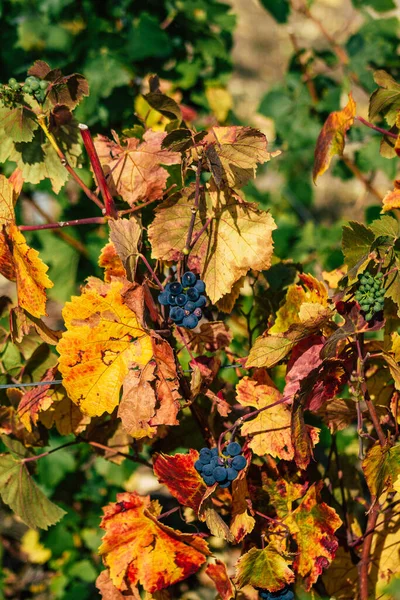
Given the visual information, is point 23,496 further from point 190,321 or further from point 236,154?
point 236,154

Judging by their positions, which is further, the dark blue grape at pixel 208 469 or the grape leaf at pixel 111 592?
the grape leaf at pixel 111 592

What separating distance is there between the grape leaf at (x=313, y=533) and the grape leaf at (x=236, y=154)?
1.91ft

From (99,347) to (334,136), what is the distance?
0.61 m

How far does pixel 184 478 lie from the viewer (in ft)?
3.92

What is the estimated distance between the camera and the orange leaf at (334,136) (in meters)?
1.33

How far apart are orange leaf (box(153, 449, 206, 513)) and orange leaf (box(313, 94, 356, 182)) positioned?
58 cm

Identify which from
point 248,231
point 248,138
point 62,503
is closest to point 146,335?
point 248,231

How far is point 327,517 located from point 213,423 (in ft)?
0.96

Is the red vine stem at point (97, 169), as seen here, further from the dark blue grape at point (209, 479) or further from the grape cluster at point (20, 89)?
the dark blue grape at point (209, 479)

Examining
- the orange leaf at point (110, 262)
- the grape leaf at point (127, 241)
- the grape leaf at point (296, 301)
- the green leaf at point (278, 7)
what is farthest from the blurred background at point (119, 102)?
the grape leaf at point (127, 241)

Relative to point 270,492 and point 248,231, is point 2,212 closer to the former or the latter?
point 248,231

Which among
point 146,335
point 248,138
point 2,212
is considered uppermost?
point 248,138

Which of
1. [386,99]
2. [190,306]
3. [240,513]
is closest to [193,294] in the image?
[190,306]

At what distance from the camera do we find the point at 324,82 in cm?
290
